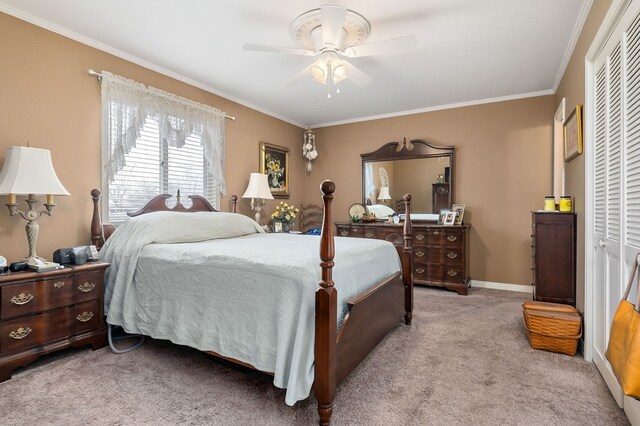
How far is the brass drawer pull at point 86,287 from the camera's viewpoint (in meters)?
2.40

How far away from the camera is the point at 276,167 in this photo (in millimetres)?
5074

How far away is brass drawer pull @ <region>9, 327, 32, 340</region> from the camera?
6.76ft

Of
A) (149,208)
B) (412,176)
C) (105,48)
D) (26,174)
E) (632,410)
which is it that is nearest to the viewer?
(632,410)

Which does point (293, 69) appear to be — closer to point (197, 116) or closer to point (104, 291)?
point (197, 116)

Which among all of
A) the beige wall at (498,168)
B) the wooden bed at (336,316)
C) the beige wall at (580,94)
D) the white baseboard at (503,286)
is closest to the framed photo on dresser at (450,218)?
the beige wall at (498,168)

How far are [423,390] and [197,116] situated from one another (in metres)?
3.53

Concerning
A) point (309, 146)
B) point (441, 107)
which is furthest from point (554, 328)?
point (309, 146)

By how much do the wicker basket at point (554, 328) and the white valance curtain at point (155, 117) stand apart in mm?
3486

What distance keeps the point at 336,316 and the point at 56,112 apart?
2.83 m

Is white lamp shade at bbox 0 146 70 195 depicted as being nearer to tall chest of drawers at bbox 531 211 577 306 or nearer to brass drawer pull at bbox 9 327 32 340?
brass drawer pull at bbox 9 327 32 340

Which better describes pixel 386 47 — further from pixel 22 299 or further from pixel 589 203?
pixel 22 299

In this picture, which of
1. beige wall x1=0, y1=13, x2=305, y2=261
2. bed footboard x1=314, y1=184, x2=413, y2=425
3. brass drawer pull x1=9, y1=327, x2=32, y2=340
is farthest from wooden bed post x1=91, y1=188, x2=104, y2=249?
bed footboard x1=314, y1=184, x2=413, y2=425

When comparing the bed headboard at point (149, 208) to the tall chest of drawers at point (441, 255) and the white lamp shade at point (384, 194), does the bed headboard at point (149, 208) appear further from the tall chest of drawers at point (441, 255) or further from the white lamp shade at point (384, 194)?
the tall chest of drawers at point (441, 255)

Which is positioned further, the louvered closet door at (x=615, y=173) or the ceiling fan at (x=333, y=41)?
the ceiling fan at (x=333, y=41)
